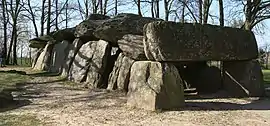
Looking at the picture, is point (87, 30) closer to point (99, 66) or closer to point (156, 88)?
point (99, 66)

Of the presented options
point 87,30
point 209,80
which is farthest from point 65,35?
point 209,80

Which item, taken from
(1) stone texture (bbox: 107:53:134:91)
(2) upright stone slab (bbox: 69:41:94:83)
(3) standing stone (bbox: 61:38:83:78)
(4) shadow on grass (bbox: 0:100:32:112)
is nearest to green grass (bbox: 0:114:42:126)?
(4) shadow on grass (bbox: 0:100:32:112)

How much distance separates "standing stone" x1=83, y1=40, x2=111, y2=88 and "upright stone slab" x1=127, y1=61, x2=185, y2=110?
150 inches

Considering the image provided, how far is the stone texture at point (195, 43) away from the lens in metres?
8.55

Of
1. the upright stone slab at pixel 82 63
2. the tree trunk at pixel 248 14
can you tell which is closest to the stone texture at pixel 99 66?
the upright stone slab at pixel 82 63

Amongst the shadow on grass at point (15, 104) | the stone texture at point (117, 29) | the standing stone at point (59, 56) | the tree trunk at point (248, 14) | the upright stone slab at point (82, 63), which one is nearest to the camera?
the shadow on grass at point (15, 104)

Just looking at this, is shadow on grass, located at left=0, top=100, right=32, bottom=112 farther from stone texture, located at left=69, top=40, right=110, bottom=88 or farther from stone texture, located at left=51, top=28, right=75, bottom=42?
stone texture, located at left=51, top=28, right=75, bottom=42

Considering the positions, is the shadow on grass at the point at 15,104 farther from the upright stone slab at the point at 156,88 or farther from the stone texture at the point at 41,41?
the stone texture at the point at 41,41

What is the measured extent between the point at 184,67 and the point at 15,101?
6658mm

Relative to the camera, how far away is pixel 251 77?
10492mm

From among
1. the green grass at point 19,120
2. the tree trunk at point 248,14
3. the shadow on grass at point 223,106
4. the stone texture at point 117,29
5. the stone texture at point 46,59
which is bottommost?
the green grass at point 19,120

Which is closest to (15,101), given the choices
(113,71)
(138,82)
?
(138,82)

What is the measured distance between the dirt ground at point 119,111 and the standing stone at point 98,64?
1351 millimetres

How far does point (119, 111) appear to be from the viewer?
25.7 feet
